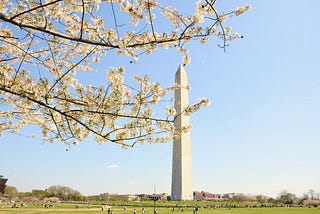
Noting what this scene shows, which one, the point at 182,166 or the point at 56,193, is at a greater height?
the point at 182,166

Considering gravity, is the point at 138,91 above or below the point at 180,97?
below

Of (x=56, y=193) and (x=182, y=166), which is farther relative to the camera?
(x=56, y=193)

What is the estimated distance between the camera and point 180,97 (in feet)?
120

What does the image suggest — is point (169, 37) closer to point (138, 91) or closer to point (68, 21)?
point (138, 91)

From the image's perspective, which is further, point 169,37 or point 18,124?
point 18,124

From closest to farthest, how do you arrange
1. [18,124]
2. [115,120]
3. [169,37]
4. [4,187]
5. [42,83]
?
[169,37] → [42,83] → [115,120] → [18,124] → [4,187]

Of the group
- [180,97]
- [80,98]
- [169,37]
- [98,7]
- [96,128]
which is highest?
[180,97]

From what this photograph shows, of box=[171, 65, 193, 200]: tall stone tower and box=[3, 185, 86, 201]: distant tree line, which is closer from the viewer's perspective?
box=[171, 65, 193, 200]: tall stone tower

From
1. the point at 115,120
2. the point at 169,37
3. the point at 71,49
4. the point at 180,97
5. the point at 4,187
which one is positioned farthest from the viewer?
the point at 4,187

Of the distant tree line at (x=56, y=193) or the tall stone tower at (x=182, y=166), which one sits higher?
the tall stone tower at (x=182, y=166)

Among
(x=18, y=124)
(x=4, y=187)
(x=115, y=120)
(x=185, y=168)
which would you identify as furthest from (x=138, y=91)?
(x=4, y=187)

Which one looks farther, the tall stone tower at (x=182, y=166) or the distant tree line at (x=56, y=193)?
the distant tree line at (x=56, y=193)

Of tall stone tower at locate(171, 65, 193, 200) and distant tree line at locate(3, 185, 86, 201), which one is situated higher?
tall stone tower at locate(171, 65, 193, 200)

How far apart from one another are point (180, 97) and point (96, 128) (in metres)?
33.3
